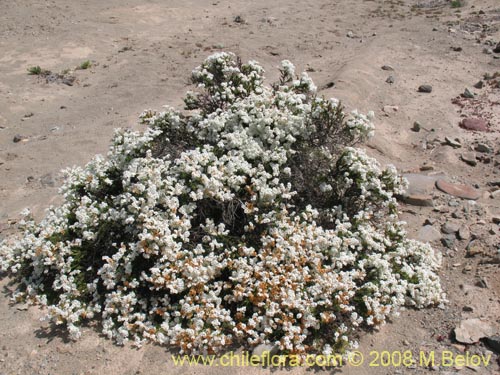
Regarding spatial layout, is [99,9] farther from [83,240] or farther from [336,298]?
[336,298]

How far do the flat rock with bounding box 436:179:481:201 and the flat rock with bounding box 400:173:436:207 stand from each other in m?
0.11

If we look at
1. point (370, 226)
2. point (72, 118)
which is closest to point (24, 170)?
point (72, 118)

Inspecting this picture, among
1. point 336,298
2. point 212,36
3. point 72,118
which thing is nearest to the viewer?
point 336,298

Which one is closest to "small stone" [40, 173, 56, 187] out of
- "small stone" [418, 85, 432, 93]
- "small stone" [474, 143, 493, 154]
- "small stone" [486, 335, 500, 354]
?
"small stone" [486, 335, 500, 354]

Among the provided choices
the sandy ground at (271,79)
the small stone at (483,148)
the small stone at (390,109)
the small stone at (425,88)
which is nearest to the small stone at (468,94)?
the sandy ground at (271,79)

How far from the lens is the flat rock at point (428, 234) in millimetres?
5715

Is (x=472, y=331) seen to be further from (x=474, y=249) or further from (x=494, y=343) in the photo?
(x=474, y=249)

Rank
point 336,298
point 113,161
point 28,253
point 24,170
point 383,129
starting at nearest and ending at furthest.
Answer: point 336,298 → point 28,253 → point 113,161 → point 24,170 → point 383,129

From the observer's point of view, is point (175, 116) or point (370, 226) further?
point (175, 116)

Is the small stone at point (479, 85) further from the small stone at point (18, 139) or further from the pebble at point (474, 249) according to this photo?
the small stone at point (18, 139)

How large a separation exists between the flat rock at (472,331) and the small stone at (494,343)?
0.21 feet

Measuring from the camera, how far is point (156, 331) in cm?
436

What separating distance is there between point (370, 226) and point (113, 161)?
111 inches

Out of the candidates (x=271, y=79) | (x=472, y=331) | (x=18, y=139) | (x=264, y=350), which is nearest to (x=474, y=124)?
(x=271, y=79)
